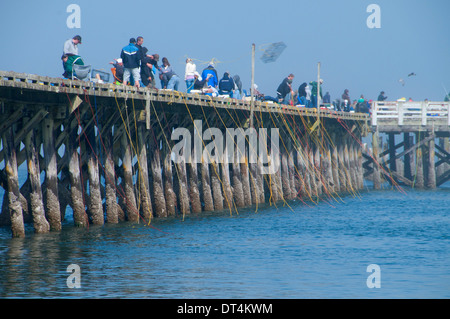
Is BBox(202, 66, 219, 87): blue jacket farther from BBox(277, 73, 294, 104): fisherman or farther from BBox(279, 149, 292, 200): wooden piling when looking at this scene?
BBox(279, 149, 292, 200): wooden piling

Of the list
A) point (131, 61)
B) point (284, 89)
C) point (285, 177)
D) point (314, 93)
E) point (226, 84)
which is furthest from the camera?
point (314, 93)

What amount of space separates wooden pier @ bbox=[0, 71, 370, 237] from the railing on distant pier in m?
9.25

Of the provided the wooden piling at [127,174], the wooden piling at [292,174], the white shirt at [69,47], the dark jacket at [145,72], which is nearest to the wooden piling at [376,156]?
the wooden piling at [292,174]

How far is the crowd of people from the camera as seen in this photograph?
78.2 ft

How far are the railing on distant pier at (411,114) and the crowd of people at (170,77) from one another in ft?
18.5

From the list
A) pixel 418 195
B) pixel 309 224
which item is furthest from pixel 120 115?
pixel 418 195

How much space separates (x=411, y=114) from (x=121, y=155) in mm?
27635

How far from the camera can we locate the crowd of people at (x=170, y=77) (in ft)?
78.2

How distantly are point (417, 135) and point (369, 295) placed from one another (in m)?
35.9

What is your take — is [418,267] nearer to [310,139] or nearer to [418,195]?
[310,139]

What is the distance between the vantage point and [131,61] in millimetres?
25672

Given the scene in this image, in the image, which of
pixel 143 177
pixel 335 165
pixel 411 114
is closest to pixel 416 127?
pixel 411 114

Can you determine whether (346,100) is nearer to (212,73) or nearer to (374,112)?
(374,112)
